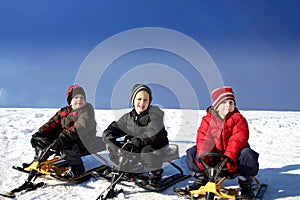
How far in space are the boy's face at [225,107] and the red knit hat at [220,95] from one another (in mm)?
47

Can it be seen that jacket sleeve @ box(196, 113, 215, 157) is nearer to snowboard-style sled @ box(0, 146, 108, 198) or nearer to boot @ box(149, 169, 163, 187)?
boot @ box(149, 169, 163, 187)

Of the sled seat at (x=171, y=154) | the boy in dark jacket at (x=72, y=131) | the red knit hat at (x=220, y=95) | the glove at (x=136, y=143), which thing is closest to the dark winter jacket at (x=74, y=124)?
the boy in dark jacket at (x=72, y=131)

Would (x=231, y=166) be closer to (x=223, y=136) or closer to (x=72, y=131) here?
(x=223, y=136)

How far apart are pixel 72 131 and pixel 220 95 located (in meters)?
2.28

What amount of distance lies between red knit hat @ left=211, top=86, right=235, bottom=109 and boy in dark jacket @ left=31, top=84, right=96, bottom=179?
78.9 inches

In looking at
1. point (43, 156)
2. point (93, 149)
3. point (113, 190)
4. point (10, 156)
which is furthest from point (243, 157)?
point (10, 156)

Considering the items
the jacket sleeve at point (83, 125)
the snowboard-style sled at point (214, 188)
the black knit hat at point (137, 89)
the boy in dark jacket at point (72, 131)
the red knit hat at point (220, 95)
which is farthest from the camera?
the jacket sleeve at point (83, 125)

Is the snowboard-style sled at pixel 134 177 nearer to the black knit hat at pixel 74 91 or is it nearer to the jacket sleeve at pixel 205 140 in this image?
the jacket sleeve at pixel 205 140

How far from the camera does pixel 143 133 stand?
4641mm

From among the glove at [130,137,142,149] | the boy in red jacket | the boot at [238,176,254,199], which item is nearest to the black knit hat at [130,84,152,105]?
the glove at [130,137,142,149]

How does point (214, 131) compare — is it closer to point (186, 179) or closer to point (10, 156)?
point (186, 179)

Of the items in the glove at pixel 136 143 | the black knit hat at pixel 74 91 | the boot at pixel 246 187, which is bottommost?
the boot at pixel 246 187

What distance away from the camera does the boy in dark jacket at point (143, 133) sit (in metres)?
4.32

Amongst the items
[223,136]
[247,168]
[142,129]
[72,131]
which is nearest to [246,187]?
[247,168]
